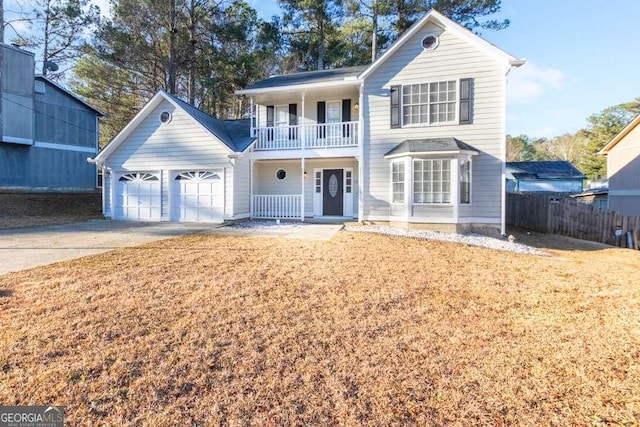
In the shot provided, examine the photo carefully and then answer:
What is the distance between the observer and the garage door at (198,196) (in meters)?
13.3

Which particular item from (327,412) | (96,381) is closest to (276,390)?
(327,412)

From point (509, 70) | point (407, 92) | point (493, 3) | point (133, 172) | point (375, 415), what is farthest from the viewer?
point (493, 3)

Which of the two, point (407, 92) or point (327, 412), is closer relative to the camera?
point (327, 412)

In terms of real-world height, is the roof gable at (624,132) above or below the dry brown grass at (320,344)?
above

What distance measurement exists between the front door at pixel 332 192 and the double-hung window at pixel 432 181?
3.79m

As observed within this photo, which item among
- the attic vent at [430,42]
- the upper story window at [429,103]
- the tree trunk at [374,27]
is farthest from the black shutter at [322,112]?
the tree trunk at [374,27]

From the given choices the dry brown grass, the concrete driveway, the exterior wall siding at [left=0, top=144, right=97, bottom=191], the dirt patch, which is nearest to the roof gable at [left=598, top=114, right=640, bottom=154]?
the dry brown grass

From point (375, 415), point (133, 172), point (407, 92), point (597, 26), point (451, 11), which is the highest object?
point (451, 11)

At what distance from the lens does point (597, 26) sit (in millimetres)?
14578

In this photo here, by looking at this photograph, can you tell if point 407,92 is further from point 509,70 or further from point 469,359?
point 469,359

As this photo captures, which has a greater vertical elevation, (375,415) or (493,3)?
(493,3)

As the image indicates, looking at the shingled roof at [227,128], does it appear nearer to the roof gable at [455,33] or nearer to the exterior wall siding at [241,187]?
the exterior wall siding at [241,187]

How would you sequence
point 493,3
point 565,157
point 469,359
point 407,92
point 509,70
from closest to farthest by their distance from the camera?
point 469,359
point 509,70
point 407,92
point 493,3
point 565,157

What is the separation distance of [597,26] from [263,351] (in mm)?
19437
